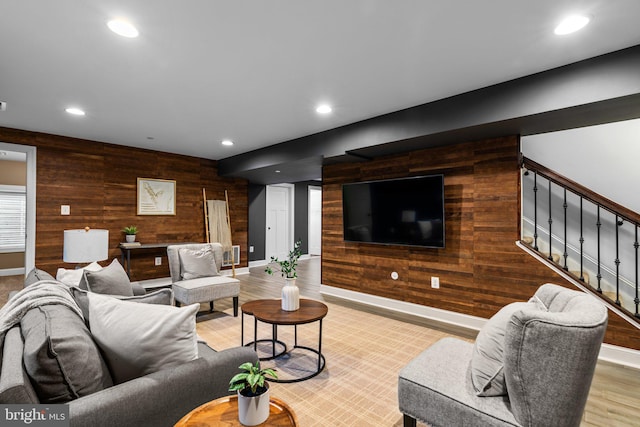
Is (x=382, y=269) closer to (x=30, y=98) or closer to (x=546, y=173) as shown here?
(x=546, y=173)

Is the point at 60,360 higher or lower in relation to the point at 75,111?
lower

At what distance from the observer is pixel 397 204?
4004mm

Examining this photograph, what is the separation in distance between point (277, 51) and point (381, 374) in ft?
8.59

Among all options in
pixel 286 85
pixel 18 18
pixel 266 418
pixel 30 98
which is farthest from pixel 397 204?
pixel 30 98

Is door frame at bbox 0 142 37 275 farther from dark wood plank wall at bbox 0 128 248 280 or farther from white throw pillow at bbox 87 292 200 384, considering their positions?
white throw pillow at bbox 87 292 200 384

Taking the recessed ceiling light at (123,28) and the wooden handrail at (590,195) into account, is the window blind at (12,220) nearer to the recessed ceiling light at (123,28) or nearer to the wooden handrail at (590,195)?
the recessed ceiling light at (123,28)

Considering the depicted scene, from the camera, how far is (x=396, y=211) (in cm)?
402

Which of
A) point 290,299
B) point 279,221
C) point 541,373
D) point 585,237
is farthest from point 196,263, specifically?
point 585,237

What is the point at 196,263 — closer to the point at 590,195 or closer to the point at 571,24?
the point at 571,24

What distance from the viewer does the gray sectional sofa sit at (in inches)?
38.0

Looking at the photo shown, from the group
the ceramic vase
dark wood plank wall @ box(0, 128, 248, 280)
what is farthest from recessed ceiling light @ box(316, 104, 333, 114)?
dark wood plank wall @ box(0, 128, 248, 280)

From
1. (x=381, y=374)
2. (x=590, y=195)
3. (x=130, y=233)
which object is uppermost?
(x=590, y=195)

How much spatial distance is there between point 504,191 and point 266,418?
3190 mm

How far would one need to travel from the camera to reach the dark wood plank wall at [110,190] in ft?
14.4
